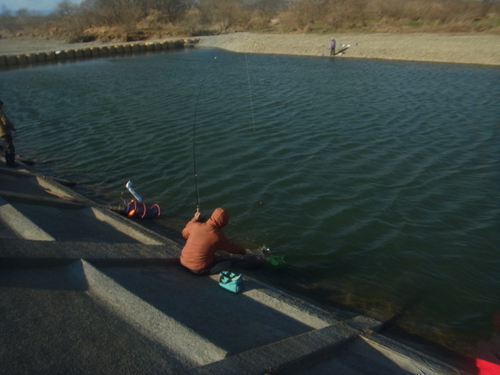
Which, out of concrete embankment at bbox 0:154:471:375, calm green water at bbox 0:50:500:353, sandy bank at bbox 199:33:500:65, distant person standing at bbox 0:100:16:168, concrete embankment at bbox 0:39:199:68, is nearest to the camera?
concrete embankment at bbox 0:154:471:375

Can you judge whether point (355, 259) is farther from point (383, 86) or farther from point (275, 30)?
point (275, 30)

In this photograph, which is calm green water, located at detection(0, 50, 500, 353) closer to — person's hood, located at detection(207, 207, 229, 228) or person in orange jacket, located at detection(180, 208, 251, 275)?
person in orange jacket, located at detection(180, 208, 251, 275)

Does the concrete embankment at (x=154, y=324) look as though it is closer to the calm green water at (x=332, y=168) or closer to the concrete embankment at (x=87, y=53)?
the calm green water at (x=332, y=168)

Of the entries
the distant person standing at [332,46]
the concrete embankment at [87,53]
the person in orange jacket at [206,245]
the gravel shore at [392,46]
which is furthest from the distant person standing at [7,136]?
the concrete embankment at [87,53]

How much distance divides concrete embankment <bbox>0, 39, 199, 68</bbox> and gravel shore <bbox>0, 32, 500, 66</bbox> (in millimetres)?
6456

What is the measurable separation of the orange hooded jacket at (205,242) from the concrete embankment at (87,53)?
3346cm

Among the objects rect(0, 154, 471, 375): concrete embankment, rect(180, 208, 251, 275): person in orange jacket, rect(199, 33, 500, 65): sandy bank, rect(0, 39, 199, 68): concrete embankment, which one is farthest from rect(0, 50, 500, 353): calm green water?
rect(0, 39, 199, 68): concrete embankment

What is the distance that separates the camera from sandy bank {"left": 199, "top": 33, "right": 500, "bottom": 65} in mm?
24373

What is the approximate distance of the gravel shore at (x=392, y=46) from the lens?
24391 millimetres

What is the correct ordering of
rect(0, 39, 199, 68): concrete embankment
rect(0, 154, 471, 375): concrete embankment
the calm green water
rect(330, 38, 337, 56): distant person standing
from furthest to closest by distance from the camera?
rect(0, 39, 199, 68): concrete embankment
rect(330, 38, 337, 56): distant person standing
the calm green water
rect(0, 154, 471, 375): concrete embankment

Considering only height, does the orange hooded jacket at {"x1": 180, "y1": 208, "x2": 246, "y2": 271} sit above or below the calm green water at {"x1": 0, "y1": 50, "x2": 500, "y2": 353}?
above

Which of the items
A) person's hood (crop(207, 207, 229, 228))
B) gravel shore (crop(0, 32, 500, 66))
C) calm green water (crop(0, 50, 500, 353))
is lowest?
calm green water (crop(0, 50, 500, 353))

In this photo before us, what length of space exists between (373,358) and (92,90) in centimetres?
2050

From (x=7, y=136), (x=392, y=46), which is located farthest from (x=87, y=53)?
(x=7, y=136)
